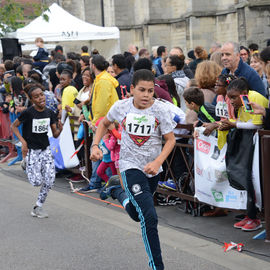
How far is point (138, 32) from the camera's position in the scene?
127 ft

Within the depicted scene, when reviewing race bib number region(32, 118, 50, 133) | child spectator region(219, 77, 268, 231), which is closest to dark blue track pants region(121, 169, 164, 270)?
child spectator region(219, 77, 268, 231)

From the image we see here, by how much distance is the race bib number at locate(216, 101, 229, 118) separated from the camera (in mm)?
7184

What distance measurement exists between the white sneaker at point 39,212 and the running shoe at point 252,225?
8.95 feet

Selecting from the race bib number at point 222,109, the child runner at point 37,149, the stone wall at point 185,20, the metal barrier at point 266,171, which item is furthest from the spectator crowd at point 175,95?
the stone wall at point 185,20

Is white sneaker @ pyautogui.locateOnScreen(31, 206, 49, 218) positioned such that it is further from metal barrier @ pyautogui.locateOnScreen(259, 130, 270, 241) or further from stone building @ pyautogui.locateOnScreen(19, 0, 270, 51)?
stone building @ pyautogui.locateOnScreen(19, 0, 270, 51)

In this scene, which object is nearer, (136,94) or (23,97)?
(136,94)

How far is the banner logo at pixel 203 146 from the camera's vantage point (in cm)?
742

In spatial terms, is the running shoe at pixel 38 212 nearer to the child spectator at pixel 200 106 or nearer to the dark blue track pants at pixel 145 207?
the child spectator at pixel 200 106

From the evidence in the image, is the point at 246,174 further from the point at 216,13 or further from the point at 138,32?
the point at 138,32

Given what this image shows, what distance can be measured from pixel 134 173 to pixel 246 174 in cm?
165

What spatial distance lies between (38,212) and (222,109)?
285cm

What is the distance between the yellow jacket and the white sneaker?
170 centimetres

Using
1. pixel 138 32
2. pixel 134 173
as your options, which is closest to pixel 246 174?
pixel 134 173

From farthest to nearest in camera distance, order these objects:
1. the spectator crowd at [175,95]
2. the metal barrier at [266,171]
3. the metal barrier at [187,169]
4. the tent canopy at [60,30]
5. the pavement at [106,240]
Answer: the tent canopy at [60,30]
the metal barrier at [187,169]
the spectator crowd at [175,95]
the metal barrier at [266,171]
the pavement at [106,240]
